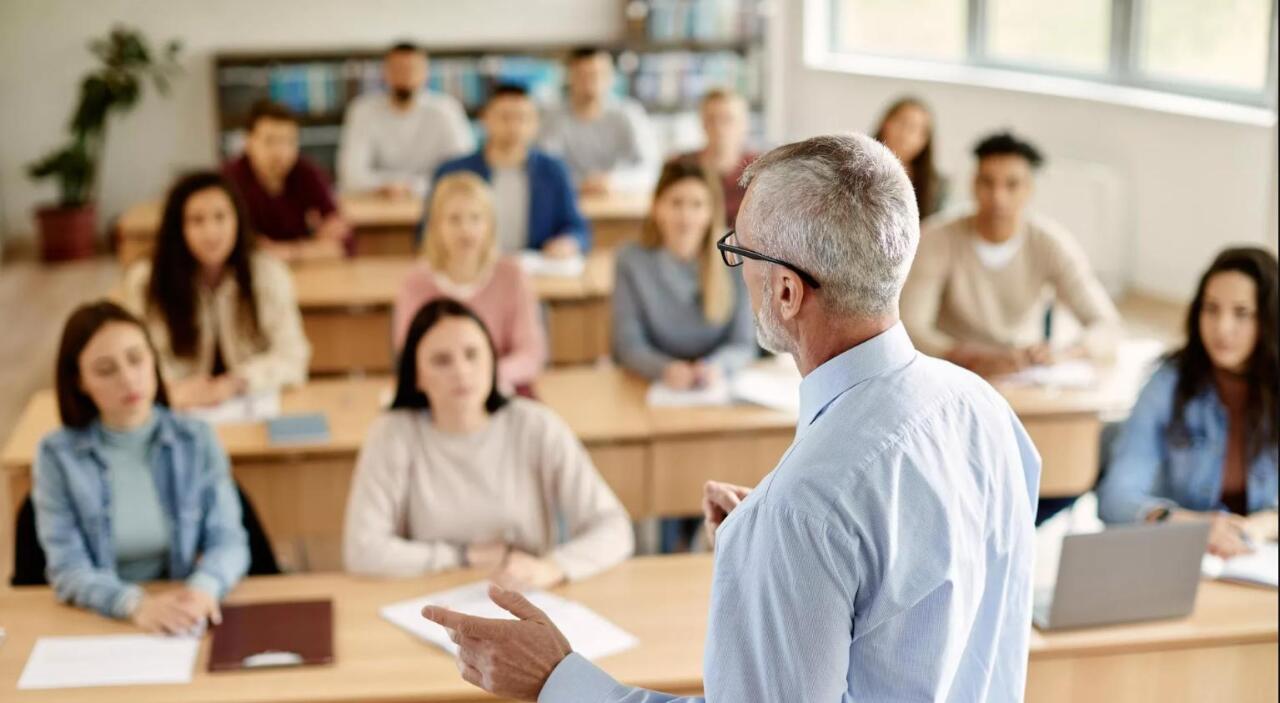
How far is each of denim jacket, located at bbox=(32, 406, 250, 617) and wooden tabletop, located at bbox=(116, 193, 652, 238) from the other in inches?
128

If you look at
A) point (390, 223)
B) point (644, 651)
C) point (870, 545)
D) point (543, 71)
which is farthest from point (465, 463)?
point (543, 71)

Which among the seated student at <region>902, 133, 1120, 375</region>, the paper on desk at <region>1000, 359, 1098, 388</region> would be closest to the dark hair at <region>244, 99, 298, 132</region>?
the seated student at <region>902, 133, 1120, 375</region>

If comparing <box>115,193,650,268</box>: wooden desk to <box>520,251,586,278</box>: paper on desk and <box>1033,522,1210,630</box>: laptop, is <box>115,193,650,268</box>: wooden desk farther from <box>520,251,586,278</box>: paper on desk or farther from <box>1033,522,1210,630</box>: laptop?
<box>1033,522,1210,630</box>: laptop

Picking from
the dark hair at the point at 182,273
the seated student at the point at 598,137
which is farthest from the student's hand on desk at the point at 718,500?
Result: the seated student at the point at 598,137

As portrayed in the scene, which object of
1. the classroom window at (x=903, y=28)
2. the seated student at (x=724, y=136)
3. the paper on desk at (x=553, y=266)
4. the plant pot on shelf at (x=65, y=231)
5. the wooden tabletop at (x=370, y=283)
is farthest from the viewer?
the classroom window at (x=903, y=28)

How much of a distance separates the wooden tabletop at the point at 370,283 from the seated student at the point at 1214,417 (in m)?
2.11

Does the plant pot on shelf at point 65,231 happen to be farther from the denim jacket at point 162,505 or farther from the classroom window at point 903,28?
the denim jacket at point 162,505

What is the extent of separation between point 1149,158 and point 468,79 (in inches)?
178

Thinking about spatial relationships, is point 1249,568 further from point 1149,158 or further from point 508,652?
point 1149,158

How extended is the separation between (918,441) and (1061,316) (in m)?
6.40

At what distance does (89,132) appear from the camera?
30.6ft

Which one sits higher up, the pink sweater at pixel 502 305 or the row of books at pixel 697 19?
the row of books at pixel 697 19

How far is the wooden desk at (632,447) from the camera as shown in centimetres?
390

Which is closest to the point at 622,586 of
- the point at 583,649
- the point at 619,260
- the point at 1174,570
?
the point at 583,649
